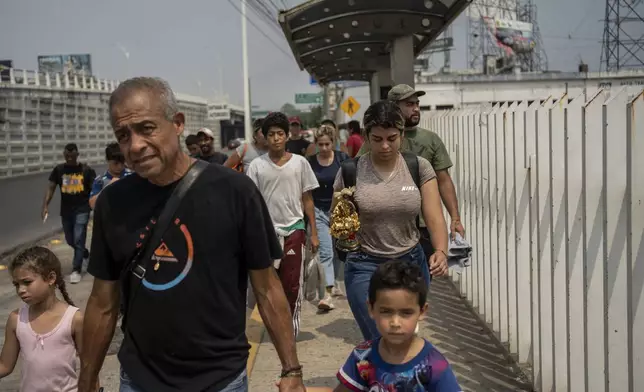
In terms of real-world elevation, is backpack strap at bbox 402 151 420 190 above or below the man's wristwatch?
above

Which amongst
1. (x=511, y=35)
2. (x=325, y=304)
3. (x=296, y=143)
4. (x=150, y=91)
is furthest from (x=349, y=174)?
(x=511, y=35)

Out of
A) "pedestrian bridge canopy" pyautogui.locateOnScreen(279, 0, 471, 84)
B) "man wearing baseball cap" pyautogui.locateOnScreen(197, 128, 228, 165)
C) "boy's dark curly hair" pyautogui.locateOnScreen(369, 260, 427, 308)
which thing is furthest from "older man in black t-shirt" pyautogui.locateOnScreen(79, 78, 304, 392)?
"man wearing baseball cap" pyautogui.locateOnScreen(197, 128, 228, 165)

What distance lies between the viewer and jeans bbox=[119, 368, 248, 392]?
265 cm

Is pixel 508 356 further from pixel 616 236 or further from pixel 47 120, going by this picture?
pixel 47 120

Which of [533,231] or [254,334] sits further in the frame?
[254,334]

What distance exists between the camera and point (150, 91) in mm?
2689

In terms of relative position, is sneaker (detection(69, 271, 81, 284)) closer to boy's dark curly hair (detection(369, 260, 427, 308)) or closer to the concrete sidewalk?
the concrete sidewalk

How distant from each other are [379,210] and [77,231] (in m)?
6.99

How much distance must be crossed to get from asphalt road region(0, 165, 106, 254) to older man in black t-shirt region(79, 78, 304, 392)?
35.4 ft

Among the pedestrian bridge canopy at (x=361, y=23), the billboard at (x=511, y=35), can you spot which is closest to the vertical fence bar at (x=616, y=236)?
the pedestrian bridge canopy at (x=361, y=23)

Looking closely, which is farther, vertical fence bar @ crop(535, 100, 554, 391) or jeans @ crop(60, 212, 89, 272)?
jeans @ crop(60, 212, 89, 272)

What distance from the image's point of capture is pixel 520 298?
5035 mm

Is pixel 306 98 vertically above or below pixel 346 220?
above

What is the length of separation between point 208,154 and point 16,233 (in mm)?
6913
